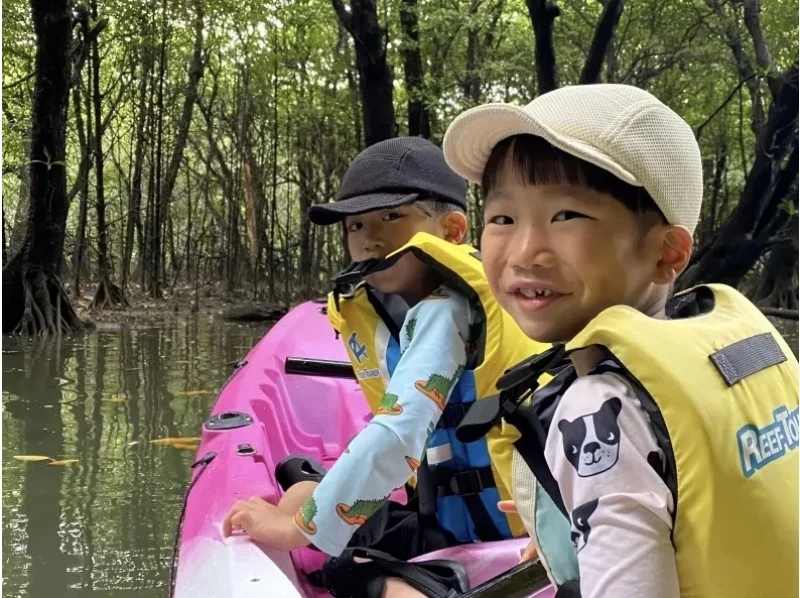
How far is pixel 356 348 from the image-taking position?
Result: 5.87 feet

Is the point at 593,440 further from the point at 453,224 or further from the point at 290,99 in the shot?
the point at 290,99

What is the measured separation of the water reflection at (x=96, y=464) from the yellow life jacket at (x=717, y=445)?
1.83 metres

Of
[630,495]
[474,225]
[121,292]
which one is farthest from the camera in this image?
[474,225]

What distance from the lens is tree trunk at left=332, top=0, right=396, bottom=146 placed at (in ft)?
25.4

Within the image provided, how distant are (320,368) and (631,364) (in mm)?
1711

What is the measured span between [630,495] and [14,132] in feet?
33.0

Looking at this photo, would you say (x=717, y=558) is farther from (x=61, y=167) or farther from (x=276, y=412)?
(x=61, y=167)

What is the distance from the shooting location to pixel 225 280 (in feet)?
36.8

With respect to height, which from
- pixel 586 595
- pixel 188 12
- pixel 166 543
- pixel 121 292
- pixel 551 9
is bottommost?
pixel 166 543

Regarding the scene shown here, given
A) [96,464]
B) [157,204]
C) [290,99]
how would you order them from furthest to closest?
[290,99] < [157,204] < [96,464]

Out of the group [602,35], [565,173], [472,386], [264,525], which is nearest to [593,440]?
[565,173]

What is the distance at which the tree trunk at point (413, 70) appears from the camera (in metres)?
8.87

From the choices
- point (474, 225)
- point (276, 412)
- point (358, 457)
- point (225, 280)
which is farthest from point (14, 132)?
point (358, 457)

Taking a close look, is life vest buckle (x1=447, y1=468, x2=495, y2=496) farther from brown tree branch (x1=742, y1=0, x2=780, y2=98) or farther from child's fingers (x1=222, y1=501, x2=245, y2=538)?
brown tree branch (x1=742, y1=0, x2=780, y2=98)
